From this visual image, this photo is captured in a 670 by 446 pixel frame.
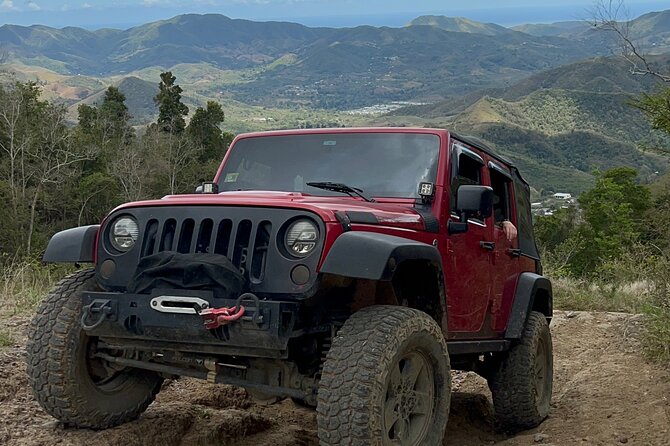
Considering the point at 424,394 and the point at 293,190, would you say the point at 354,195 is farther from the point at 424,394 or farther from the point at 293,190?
the point at 424,394

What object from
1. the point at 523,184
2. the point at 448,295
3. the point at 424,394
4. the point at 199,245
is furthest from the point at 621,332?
the point at 199,245

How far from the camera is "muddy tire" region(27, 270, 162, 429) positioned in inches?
158

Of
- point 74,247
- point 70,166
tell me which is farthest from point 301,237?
point 70,166

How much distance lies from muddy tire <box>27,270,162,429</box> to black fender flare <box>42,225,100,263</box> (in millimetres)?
168

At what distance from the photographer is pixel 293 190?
4941mm

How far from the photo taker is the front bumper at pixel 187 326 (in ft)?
11.3

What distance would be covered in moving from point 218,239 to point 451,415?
3091 millimetres

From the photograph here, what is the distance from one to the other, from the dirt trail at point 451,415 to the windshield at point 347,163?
147 cm

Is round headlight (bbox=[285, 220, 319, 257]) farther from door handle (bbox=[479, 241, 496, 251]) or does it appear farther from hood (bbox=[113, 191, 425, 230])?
door handle (bbox=[479, 241, 496, 251])

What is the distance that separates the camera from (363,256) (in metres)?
3.50

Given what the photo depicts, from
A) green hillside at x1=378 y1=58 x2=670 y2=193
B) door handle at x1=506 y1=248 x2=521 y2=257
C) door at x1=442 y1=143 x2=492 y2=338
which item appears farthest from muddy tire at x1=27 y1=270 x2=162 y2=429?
green hillside at x1=378 y1=58 x2=670 y2=193

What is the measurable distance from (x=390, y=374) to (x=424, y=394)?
1.50 feet

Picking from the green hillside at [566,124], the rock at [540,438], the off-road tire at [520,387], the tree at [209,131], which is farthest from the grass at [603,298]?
the green hillside at [566,124]

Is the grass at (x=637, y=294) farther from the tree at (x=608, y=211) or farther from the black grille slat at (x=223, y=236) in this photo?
the tree at (x=608, y=211)
